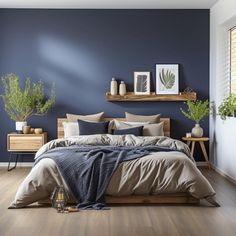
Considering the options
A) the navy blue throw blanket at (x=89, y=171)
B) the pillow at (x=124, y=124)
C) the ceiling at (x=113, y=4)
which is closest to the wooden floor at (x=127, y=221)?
the navy blue throw blanket at (x=89, y=171)

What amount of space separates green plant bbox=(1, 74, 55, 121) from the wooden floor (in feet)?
8.98

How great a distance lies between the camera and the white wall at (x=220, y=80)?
280 inches

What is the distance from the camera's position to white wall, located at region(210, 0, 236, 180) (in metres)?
7.11

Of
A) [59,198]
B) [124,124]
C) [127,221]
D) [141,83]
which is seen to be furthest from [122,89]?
[127,221]

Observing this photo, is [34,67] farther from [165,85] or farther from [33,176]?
[33,176]

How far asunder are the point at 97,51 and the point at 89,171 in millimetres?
3494

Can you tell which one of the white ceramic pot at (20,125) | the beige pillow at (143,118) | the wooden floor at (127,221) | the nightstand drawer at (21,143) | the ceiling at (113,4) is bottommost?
the wooden floor at (127,221)

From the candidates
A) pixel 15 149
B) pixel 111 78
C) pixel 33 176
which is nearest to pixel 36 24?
pixel 111 78

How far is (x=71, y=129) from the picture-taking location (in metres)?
7.69

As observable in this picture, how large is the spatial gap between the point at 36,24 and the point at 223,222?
5.24 metres

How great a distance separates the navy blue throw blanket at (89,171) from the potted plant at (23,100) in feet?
8.63

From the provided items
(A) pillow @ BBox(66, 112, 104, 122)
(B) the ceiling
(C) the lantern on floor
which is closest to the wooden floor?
(C) the lantern on floor

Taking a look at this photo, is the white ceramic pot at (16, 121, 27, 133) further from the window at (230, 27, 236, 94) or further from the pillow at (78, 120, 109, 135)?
the window at (230, 27, 236, 94)

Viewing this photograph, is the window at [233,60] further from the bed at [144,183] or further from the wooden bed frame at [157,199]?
the wooden bed frame at [157,199]
